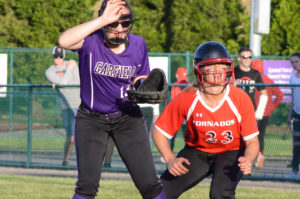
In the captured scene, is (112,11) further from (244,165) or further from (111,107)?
(244,165)

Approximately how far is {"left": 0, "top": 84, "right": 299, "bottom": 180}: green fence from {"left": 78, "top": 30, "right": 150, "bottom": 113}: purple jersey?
5109mm

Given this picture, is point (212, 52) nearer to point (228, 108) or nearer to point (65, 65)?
point (228, 108)

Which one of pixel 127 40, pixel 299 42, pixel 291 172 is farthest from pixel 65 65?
pixel 299 42

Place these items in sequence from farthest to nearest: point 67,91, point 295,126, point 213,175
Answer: point 67,91 < point 295,126 < point 213,175

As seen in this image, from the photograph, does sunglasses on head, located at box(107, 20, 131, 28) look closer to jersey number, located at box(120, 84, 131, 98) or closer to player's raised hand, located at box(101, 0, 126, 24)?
player's raised hand, located at box(101, 0, 126, 24)

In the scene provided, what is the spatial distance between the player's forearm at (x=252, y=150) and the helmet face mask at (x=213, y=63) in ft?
1.82

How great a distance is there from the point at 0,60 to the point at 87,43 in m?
13.0

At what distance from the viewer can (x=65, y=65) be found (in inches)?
482

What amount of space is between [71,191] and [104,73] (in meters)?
3.45

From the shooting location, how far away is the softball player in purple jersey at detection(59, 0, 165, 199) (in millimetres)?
5758

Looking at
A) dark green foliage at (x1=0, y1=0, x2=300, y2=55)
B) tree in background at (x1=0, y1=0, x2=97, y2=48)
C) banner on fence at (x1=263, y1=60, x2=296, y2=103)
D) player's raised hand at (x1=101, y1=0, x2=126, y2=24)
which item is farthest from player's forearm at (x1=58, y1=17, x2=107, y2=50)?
tree in background at (x1=0, y1=0, x2=97, y2=48)

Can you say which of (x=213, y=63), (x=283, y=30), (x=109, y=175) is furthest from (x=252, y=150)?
(x=283, y=30)

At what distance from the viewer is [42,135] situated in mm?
12664

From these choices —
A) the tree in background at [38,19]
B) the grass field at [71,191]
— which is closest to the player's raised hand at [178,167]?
the grass field at [71,191]
